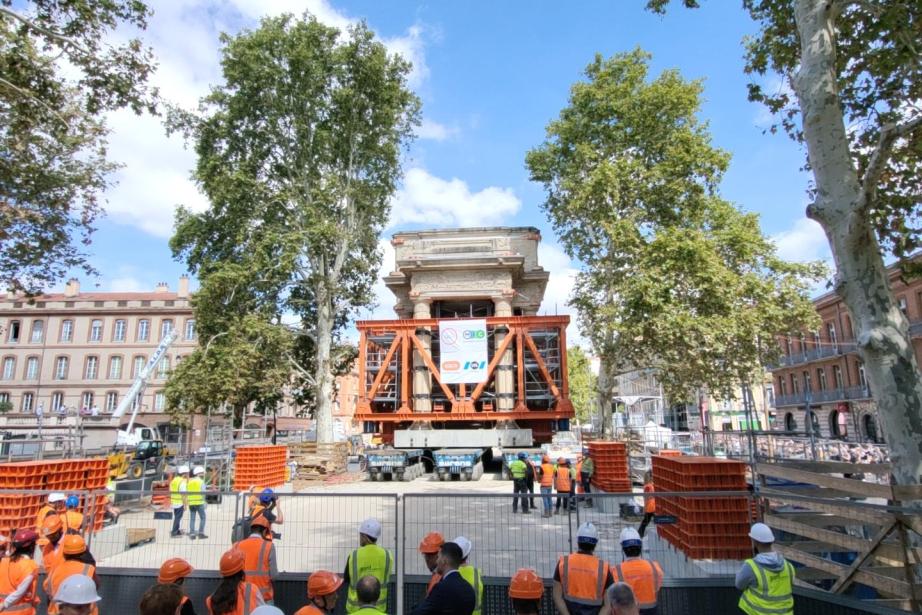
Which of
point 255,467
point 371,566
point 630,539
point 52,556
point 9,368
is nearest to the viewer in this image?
point 630,539

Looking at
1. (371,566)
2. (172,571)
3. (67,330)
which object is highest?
(67,330)

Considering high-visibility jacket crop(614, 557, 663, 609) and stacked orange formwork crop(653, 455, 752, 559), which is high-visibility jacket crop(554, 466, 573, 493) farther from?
high-visibility jacket crop(614, 557, 663, 609)

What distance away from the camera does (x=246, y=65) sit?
89.6 ft

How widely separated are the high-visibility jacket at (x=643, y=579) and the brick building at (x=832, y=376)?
3941 centimetres

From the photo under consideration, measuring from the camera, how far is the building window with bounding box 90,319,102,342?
55281mm

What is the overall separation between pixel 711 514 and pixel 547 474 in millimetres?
6714

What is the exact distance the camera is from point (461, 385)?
86.2ft

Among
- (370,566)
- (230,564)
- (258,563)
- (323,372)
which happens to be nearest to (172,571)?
(230,564)

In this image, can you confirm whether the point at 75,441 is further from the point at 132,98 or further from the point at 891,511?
the point at 891,511

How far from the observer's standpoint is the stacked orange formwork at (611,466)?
1798cm

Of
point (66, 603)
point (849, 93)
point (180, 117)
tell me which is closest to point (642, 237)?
point (849, 93)

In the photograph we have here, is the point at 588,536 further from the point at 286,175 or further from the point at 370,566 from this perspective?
the point at 286,175

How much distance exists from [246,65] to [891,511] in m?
29.9

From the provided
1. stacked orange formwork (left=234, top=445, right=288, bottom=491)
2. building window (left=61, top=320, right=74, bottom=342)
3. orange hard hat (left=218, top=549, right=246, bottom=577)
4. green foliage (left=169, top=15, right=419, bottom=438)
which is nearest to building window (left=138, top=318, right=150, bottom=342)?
building window (left=61, top=320, right=74, bottom=342)
